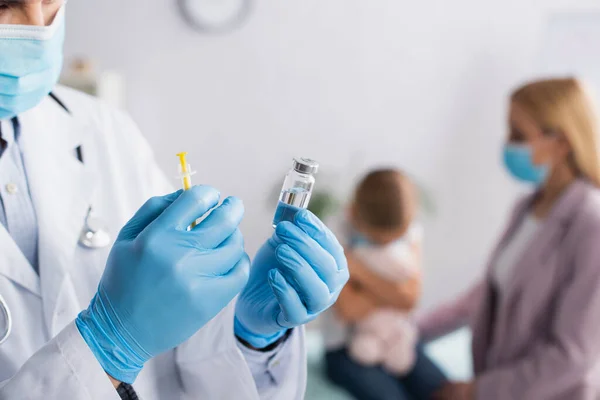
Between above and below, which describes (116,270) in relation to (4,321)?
above

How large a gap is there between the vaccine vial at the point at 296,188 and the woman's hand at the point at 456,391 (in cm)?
122

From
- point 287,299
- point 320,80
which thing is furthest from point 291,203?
point 320,80

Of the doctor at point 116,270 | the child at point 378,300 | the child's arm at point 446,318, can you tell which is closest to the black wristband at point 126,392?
the doctor at point 116,270

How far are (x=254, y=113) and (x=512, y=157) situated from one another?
4.99 feet

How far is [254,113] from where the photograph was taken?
2938 millimetres

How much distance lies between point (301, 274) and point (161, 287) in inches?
7.7

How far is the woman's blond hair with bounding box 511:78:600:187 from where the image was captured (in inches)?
65.6

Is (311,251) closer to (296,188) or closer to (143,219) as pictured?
(296,188)

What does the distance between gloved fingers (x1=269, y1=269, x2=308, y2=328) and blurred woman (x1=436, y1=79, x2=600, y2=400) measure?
1.08 meters

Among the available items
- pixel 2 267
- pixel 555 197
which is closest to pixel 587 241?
pixel 555 197

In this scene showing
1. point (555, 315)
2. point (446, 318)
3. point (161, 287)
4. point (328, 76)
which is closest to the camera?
point (161, 287)

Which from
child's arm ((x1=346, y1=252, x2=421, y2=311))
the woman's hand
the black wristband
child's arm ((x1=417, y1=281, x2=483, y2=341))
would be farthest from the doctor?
child's arm ((x1=417, y1=281, x2=483, y2=341))

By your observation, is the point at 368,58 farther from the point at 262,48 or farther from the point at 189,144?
the point at 189,144

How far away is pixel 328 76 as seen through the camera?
294 cm
